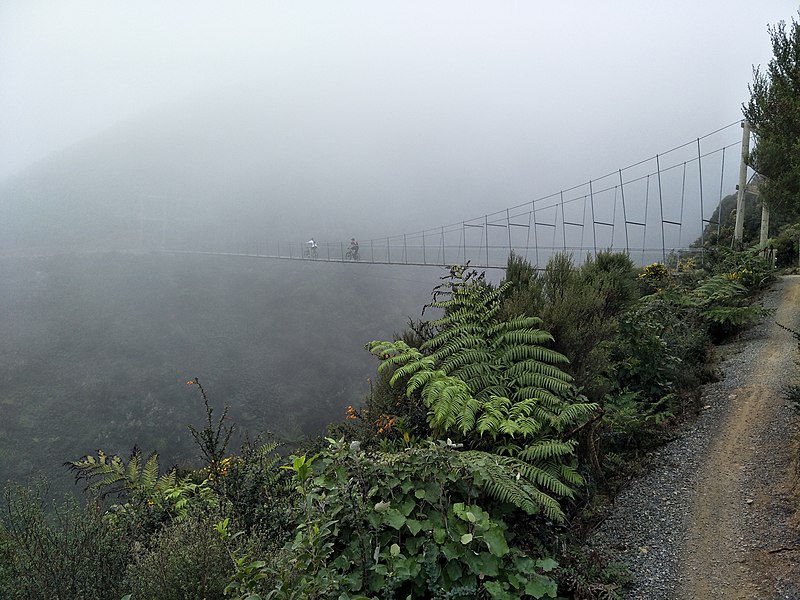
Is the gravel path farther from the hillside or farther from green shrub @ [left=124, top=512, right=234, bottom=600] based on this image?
the hillside

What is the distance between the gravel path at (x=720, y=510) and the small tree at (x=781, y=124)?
3315mm

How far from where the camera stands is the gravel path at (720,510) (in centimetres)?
213

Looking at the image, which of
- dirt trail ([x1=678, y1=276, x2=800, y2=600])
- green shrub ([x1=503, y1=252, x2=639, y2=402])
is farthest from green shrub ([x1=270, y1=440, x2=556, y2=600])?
green shrub ([x1=503, y1=252, x2=639, y2=402])

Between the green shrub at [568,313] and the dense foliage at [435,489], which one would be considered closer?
the dense foliage at [435,489]

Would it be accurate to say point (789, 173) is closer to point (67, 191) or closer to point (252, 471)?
point (252, 471)

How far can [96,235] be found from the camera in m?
26.2

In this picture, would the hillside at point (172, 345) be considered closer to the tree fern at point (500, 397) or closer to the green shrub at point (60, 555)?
the tree fern at point (500, 397)

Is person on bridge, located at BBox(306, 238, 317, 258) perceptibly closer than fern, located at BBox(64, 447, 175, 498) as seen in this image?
No

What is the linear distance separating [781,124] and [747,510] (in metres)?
5.91

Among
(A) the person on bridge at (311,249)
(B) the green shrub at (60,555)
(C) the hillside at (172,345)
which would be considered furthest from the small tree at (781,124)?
(A) the person on bridge at (311,249)

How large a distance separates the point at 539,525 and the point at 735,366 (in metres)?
3.92

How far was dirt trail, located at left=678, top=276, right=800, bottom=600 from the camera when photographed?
2.10 m

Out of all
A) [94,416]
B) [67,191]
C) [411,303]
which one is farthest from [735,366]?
[67,191]

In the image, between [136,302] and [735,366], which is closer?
[735,366]
